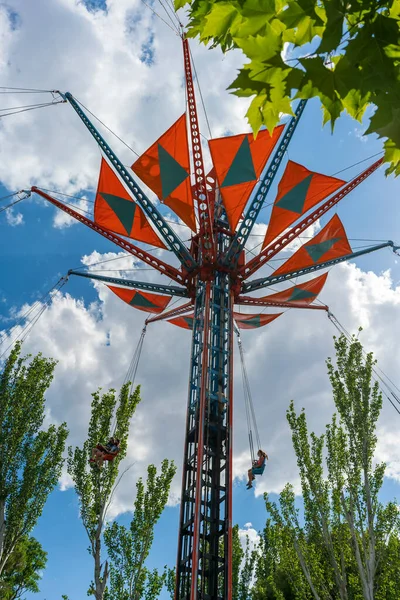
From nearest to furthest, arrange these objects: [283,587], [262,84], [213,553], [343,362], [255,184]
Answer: [262,84]
[213,553]
[255,184]
[343,362]
[283,587]

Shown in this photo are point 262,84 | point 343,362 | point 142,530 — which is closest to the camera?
point 262,84

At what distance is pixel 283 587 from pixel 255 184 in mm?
18452

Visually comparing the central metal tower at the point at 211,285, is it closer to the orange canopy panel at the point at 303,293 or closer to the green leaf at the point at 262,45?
the orange canopy panel at the point at 303,293

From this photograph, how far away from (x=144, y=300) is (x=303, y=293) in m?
5.33

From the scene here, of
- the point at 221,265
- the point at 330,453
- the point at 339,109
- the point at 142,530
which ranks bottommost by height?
the point at 339,109

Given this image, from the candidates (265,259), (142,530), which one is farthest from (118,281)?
(142,530)

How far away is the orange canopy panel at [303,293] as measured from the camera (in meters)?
16.2

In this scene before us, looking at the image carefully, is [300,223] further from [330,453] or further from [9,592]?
[9,592]

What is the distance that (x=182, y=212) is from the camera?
1403 cm

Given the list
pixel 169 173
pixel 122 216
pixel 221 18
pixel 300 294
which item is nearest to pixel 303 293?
pixel 300 294

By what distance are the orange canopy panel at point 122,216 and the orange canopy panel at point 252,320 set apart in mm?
4512

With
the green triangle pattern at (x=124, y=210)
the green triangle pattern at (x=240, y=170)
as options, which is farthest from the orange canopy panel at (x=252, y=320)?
the green triangle pattern at (x=240, y=170)

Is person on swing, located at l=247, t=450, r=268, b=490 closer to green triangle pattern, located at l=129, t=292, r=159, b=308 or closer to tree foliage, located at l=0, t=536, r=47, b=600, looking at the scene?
green triangle pattern, located at l=129, t=292, r=159, b=308

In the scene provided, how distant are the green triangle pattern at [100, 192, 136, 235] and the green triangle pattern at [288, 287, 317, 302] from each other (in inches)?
221
